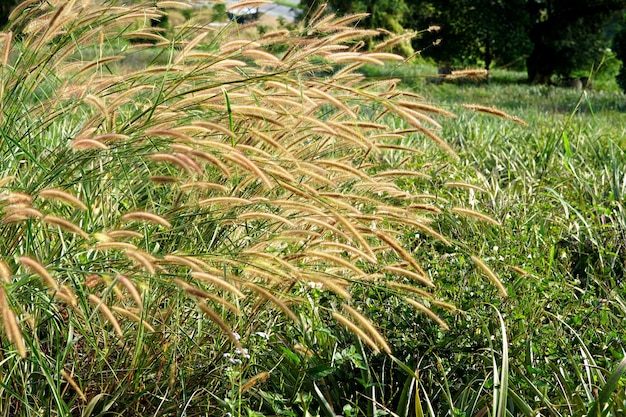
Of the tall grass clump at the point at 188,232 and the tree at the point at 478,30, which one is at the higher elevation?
the tall grass clump at the point at 188,232

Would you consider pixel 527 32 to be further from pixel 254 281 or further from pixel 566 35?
pixel 254 281

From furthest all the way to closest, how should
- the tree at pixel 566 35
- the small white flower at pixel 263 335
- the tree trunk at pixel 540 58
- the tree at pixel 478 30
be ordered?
the tree trunk at pixel 540 58 → the tree at pixel 566 35 → the tree at pixel 478 30 → the small white flower at pixel 263 335

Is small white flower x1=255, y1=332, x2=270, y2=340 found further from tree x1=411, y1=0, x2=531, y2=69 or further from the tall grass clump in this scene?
tree x1=411, y1=0, x2=531, y2=69

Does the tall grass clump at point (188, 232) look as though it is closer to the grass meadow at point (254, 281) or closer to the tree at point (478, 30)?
the grass meadow at point (254, 281)

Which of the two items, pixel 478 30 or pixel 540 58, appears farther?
pixel 540 58

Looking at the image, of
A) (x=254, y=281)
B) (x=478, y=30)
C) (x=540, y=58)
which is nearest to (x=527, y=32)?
(x=540, y=58)

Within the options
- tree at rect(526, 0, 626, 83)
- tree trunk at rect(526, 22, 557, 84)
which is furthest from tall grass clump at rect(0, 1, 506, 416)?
tree trunk at rect(526, 22, 557, 84)

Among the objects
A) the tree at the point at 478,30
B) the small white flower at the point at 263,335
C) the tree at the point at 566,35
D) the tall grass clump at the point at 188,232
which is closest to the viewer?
the tall grass clump at the point at 188,232

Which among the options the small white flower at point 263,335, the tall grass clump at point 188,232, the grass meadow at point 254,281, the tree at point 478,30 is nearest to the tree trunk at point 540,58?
the tree at point 478,30

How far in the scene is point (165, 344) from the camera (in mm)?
2256

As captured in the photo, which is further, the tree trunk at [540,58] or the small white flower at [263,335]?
the tree trunk at [540,58]

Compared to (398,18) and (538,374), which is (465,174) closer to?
(538,374)

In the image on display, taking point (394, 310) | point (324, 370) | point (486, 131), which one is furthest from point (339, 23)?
point (486, 131)

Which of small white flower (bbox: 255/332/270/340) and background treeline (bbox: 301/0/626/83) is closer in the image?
small white flower (bbox: 255/332/270/340)
